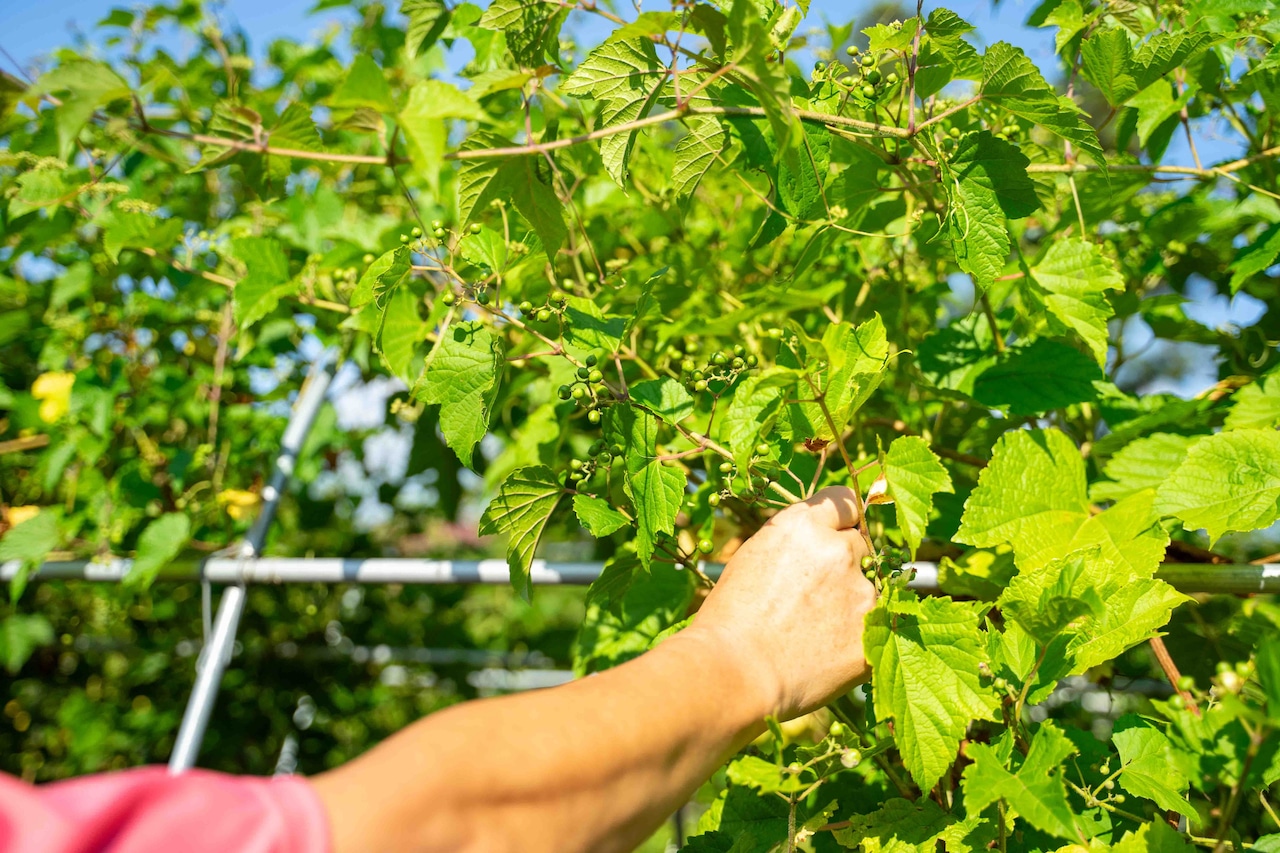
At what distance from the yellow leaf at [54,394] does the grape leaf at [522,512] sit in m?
2.31

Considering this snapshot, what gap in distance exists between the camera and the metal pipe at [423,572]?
1411 millimetres

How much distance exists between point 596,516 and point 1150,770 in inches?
33.9

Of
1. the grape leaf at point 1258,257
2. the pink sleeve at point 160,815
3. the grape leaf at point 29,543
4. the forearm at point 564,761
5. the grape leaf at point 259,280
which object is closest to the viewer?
the pink sleeve at point 160,815

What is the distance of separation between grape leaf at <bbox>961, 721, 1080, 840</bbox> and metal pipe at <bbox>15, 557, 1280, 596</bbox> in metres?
0.35

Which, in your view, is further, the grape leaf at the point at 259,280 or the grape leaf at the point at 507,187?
the grape leaf at the point at 259,280

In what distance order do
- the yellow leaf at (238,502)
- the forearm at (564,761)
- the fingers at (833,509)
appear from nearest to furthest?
the forearm at (564,761) < the fingers at (833,509) < the yellow leaf at (238,502)

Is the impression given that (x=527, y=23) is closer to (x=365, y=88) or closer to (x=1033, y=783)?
(x=365, y=88)

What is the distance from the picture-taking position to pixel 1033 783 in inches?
42.2

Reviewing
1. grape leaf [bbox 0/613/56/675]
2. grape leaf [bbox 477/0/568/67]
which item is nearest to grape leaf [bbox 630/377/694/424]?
grape leaf [bbox 477/0/568/67]

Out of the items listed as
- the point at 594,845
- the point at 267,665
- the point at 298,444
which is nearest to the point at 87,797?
the point at 594,845

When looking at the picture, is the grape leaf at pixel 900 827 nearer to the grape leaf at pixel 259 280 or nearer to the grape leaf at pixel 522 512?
the grape leaf at pixel 522 512

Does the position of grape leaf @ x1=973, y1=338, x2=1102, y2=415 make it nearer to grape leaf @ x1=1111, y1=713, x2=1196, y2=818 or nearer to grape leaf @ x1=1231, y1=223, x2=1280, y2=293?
grape leaf @ x1=1231, y1=223, x2=1280, y2=293

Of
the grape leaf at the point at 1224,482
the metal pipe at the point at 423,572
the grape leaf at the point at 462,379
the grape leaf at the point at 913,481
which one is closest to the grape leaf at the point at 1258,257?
the grape leaf at the point at 1224,482

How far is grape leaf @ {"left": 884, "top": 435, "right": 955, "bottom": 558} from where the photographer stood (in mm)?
1210
